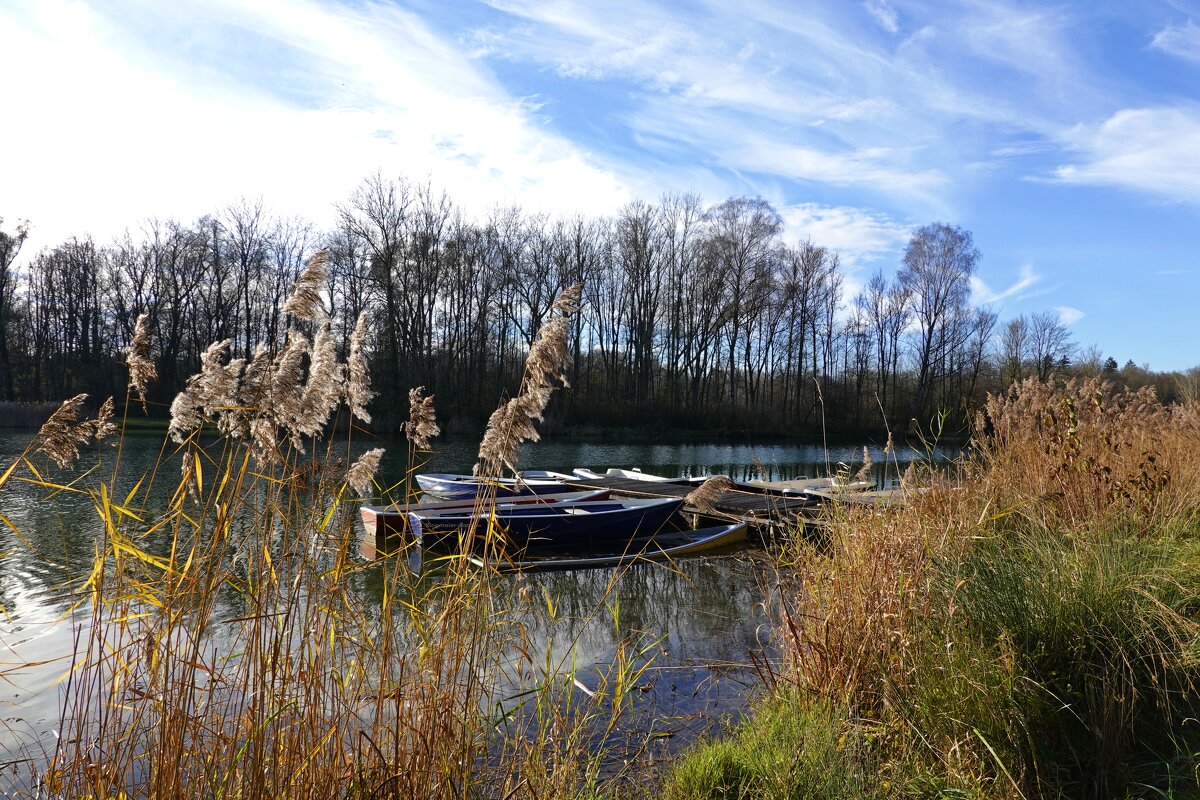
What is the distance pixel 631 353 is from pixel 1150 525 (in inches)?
1522

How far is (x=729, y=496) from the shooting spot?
1398 centimetres

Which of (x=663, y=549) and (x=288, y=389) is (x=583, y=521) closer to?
(x=663, y=549)

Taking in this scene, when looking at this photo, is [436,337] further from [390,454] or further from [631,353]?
[390,454]

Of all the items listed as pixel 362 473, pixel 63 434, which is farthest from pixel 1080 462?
pixel 63 434

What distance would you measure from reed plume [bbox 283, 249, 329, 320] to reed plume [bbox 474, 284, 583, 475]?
732mm

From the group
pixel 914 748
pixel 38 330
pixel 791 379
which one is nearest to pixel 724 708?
pixel 914 748

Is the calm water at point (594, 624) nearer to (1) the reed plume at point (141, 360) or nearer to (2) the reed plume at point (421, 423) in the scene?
(1) the reed plume at point (141, 360)

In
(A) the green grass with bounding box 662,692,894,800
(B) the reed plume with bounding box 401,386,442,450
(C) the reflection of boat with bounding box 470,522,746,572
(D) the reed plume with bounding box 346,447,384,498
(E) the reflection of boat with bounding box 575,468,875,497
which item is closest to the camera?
(D) the reed plume with bounding box 346,447,384,498

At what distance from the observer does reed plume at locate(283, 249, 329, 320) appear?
2420 mm

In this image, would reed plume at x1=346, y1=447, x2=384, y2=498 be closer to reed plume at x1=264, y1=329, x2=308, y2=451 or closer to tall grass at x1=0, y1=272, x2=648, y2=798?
tall grass at x1=0, y1=272, x2=648, y2=798

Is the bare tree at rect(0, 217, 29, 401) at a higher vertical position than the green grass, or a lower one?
higher

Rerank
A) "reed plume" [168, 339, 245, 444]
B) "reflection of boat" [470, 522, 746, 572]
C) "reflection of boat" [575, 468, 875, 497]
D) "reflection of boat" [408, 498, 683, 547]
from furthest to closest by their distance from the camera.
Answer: "reflection of boat" [575, 468, 875, 497] → "reflection of boat" [408, 498, 683, 547] → "reflection of boat" [470, 522, 746, 572] → "reed plume" [168, 339, 245, 444]

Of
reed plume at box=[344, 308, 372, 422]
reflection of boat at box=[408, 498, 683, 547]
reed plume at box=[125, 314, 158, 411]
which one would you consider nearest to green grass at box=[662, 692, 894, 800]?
reed plume at box=[344, 308, 372, 422]

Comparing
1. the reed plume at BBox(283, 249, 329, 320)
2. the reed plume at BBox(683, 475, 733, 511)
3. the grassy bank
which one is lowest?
the grassy bank
